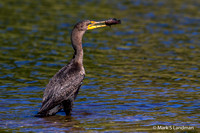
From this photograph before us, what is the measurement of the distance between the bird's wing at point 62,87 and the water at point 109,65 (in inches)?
20.8

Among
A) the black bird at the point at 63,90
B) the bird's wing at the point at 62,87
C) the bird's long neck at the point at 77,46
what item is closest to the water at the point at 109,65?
the black bird at the point at 63,90

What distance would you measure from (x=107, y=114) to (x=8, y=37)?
43.7 feet

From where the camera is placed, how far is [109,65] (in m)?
19.8

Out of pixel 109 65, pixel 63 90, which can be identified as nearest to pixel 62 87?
pixel 63 90

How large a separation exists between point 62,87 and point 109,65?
21.6ft

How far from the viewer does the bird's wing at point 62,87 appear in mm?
13094

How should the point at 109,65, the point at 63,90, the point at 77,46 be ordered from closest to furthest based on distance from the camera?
the point at 63,90 < the point at 77,46 < the point at 109,65

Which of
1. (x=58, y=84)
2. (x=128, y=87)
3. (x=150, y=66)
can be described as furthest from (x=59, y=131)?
(x=150, y=66)

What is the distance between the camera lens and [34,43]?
78.4ft

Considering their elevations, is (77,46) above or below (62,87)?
above

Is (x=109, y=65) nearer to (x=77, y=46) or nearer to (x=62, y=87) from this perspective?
(x=77, y=46)

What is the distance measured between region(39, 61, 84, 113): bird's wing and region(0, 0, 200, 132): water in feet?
1.73

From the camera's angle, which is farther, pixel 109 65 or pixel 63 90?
pixel 109 65

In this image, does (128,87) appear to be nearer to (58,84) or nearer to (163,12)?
(58,84)
